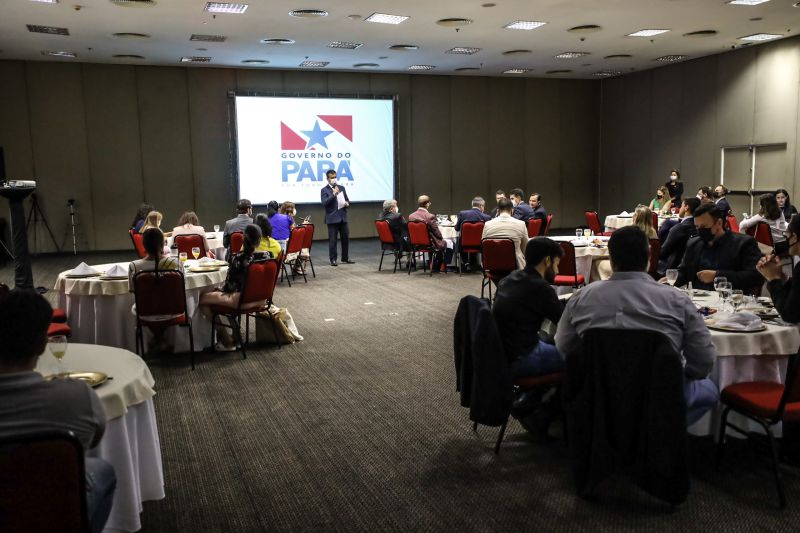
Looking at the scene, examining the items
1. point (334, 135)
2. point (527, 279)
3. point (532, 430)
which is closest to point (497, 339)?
point (527, 279)

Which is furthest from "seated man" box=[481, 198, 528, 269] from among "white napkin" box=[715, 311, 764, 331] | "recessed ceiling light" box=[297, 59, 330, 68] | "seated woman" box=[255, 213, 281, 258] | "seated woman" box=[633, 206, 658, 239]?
"recessed ceiling light" box=[297, 59, 330, 68]

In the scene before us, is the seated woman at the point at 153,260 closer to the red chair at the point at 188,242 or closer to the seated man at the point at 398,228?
the red chair at the point at 188,242

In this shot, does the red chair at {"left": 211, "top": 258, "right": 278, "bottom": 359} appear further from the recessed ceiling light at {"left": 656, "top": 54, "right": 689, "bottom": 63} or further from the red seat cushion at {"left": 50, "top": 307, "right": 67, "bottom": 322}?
the recessed ceiling light at {"left": 656, "top": 54, "right": 689, "bottom": 63}

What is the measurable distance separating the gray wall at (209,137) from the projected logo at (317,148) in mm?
876

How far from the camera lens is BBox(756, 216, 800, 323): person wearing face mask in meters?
3.49

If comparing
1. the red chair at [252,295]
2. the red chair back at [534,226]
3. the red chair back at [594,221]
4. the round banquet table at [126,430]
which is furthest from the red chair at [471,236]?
the round banquet table at [126,430]

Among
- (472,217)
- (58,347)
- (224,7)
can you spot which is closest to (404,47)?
(224,7)

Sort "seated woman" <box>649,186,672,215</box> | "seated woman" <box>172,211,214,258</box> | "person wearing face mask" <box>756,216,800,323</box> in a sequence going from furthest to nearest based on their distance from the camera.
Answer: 1. "seated woman" <box>649,186,672,215</box>
2. "seated woman" <box>172,211,214,258</box>
3. "person wearing face mask" <box>756,216,800,323</box>

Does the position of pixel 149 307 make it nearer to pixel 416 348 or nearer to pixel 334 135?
pixel 416 348

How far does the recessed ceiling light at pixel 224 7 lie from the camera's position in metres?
9.63

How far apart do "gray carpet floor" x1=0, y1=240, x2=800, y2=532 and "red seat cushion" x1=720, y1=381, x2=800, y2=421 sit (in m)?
0.34

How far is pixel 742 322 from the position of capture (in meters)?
3.55

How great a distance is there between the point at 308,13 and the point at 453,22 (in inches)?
93.6

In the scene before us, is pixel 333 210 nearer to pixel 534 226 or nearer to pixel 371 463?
pixel 534 226
